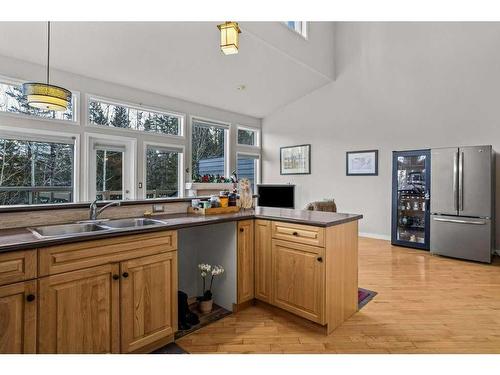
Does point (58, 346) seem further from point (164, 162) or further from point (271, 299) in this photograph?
point (164, 162)

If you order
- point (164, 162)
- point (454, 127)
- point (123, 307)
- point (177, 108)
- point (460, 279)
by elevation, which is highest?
point (177, 108)

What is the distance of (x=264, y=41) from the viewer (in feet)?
15.7

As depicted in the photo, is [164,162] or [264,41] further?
[164,162]

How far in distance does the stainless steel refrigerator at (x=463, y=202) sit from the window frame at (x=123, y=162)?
5.06 metres

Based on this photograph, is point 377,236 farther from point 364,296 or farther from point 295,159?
point 364,296

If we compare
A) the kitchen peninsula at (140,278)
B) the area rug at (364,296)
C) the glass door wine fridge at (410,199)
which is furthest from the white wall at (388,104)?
the kitchen peninsula at (140,278)

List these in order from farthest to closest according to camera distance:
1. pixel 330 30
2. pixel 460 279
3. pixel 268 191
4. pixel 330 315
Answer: pixel 268 191
pixel 330 30
pixel 460 279
pixel 330 315

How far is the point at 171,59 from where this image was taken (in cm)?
463

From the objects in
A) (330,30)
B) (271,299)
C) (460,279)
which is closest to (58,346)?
(271,299)

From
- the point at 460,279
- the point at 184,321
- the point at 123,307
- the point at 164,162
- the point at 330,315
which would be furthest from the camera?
the point at 164,162

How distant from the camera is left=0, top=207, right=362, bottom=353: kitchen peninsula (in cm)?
138

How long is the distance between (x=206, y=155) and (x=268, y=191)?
1.84 metres

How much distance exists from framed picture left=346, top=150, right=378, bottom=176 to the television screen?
5.03ft

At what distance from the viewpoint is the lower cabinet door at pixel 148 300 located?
5.68 feet
